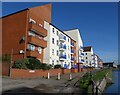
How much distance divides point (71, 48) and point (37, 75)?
3136 centimetres

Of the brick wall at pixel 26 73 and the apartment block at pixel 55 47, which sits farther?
the apartment block at pixel 55 47

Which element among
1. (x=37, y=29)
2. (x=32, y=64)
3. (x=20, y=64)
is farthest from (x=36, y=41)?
(x=20, y=64)

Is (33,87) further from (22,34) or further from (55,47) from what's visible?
(55,47)

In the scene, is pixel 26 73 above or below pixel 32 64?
below

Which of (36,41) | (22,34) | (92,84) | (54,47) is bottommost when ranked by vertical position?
(92,84)

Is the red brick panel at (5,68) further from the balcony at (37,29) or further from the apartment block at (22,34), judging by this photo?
the balcony at (37,29)

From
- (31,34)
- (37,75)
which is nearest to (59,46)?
(31,34)

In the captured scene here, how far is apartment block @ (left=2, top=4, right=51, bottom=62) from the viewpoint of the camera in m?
31.8

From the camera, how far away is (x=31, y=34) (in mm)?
33562

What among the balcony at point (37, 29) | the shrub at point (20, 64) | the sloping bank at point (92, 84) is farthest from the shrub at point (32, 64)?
the sloping bank at point (92, 84)

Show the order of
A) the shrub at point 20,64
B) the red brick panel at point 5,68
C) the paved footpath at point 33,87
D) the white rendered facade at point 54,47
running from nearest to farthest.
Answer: the paved footpath at point 33,87 → the red brick panel at point 5,68 → the shrub at point 20,64 → the white rendered facade at point 54,47

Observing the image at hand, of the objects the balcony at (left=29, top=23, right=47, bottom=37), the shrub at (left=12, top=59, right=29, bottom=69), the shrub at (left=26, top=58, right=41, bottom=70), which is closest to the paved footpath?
the shrub at (left=12, top=59, right=29, bottom=69)

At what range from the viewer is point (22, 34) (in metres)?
32.2

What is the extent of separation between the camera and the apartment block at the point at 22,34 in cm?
3183
